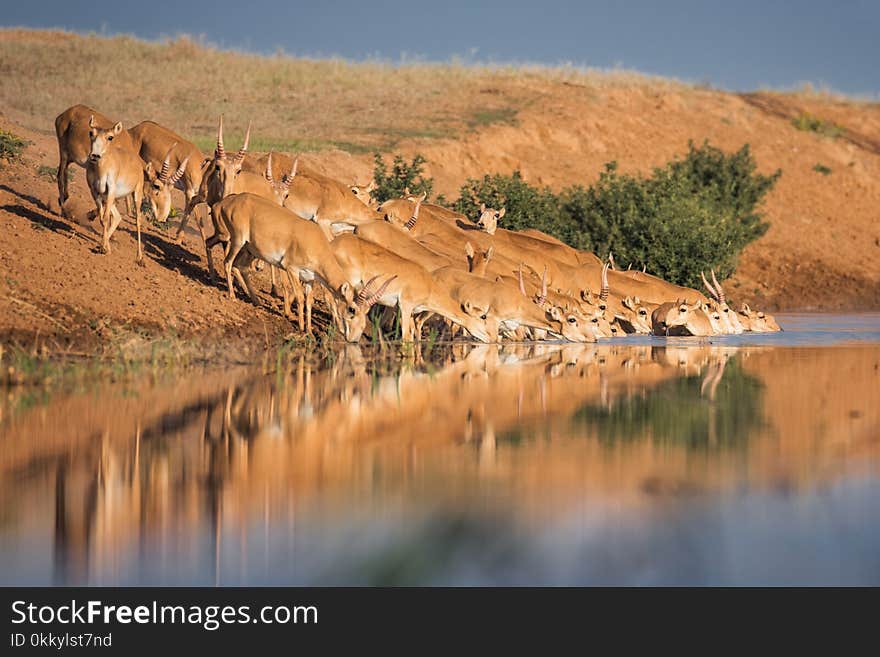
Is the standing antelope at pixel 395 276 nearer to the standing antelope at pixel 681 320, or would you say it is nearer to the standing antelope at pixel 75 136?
the standing antelope at pixel 75 136

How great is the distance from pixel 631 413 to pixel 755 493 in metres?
3.56

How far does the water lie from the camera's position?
589 centimetres

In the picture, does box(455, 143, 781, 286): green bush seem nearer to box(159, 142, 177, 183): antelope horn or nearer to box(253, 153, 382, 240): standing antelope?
box(253, 153, 382, 240): standing antelope

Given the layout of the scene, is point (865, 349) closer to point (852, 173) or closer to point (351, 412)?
point (351, 412)

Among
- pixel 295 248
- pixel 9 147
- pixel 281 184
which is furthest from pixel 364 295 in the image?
pixel 9 147

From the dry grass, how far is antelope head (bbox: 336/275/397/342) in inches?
825

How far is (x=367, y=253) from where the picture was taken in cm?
1784

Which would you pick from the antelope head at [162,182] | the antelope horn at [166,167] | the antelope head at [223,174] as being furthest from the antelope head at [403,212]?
the antelope horn at [166,167]

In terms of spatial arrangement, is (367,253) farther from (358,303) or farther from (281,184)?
(281,184)

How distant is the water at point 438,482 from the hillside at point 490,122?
40.1 feet

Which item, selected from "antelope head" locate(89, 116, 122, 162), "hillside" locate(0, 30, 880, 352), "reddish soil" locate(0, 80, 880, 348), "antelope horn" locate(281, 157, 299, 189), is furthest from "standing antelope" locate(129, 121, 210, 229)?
"antelope head" locate(89, 116, 122, 162)

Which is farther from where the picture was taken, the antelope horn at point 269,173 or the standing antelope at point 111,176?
the antelope horn at point 269,173

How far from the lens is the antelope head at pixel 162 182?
2061 cm

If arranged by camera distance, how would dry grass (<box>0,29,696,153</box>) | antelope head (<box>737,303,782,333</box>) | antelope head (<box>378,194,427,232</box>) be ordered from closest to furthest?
antelope head (<box>378,194,427,232</box>), antelope head (<box>737,303,782,333</box>), dry grass (<box>0,29,696,153</box>)
